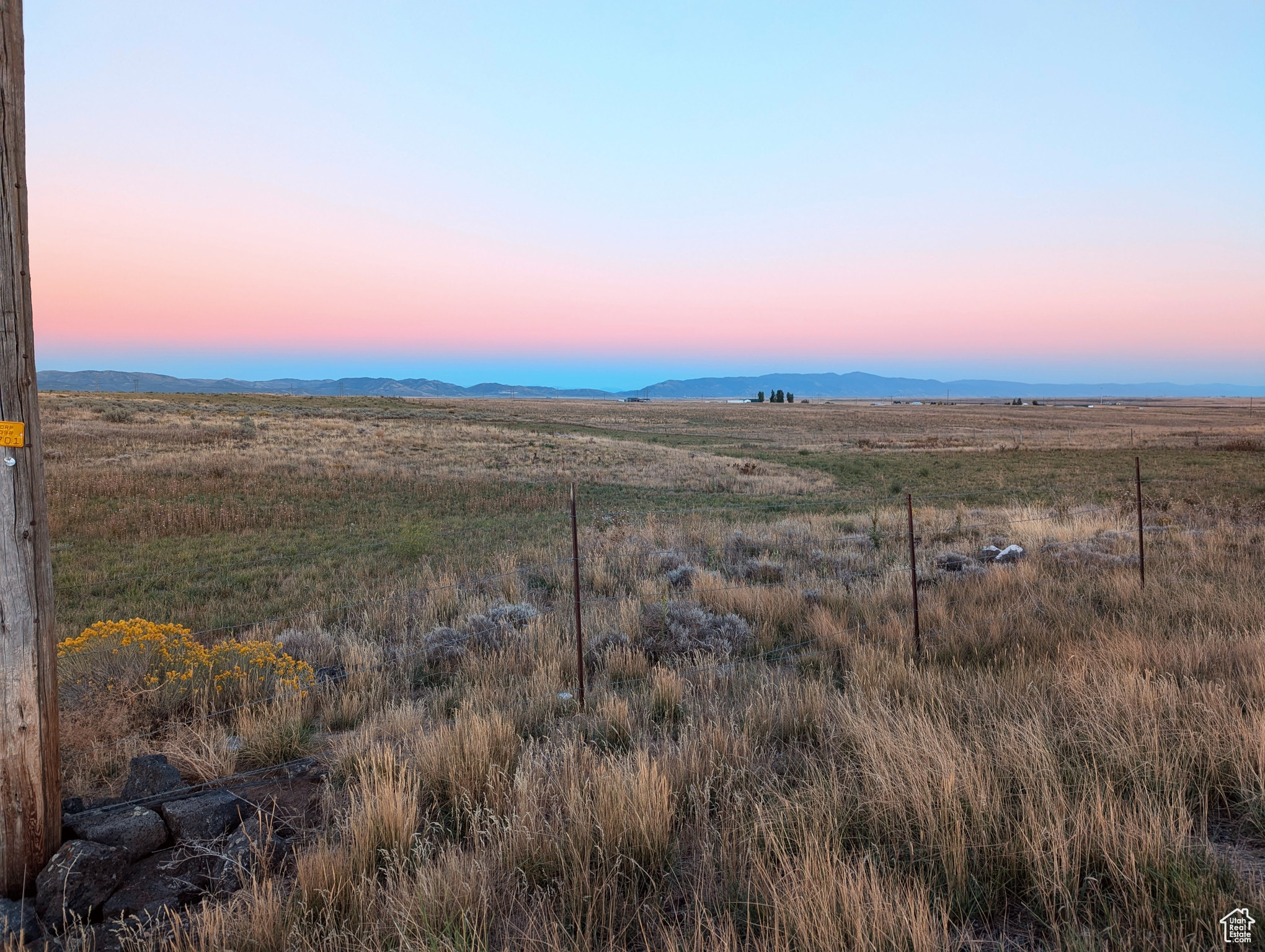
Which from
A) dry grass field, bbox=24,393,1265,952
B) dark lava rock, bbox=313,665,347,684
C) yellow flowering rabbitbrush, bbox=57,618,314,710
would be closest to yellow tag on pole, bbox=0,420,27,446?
dry grass field, bbox=24,393,1265,952

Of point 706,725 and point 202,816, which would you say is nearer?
point 202,816

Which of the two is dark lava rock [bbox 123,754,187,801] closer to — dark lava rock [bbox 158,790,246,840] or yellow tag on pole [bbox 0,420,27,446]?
dark lava rock [bbox 158,790,246,840]

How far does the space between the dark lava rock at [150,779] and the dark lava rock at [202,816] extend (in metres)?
0.22

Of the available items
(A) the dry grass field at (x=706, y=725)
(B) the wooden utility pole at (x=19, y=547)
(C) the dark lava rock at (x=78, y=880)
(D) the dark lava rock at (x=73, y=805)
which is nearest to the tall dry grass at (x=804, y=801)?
(A) the dry grass field at (x=706, y=725)

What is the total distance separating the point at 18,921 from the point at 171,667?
3.57m

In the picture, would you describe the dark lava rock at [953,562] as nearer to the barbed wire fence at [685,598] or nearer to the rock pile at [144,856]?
the barbed wire fence at [685,598]

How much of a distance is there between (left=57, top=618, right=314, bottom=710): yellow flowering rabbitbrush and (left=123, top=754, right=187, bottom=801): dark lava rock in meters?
1.58

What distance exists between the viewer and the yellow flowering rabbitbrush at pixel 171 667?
5.77 meters

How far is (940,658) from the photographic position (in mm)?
6352

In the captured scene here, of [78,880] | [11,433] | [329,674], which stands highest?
[11,433]

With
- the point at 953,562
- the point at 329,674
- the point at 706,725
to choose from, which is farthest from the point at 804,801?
the point at 953,562

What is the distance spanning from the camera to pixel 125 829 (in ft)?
11.4

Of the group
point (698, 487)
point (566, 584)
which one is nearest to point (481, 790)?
point (566, 584)

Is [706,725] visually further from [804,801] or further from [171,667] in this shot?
[171,667]
